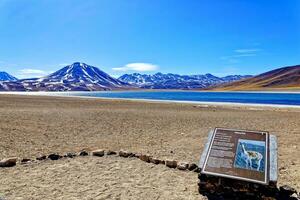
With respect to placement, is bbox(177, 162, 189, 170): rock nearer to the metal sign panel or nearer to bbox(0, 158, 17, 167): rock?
the metal sign panel

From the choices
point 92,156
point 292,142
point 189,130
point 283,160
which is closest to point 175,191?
point 92,156

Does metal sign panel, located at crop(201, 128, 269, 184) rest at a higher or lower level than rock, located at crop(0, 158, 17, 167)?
higher

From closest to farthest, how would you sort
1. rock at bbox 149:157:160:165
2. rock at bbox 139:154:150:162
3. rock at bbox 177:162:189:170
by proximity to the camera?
rock at bbox 177:162:189:170
rock at bbox 149:157:160:165
rock at bbox 139:154:150:162

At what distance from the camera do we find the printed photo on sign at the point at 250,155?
314 inches

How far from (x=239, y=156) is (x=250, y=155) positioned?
0.91 feet

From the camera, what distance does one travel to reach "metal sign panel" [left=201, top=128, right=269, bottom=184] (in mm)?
7840

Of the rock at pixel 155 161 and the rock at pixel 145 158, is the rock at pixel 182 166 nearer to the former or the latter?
the rock at pixel 155 161

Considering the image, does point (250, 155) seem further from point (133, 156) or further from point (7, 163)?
point (7, 163)

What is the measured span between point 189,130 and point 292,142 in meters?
6.57

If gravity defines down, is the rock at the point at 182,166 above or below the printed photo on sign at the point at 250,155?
below

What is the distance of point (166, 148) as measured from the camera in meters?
15.1

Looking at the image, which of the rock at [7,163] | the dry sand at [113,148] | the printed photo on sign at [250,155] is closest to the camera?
the printed photo on sign at [250,155]

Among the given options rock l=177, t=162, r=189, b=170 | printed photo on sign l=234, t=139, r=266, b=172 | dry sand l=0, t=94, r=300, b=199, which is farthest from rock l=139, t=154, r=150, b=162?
printed photo on sign l=234, t=139, r=266, b=172

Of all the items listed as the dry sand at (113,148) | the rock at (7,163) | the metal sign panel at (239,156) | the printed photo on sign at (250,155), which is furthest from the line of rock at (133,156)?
the printed photo on sign at (250,155)
